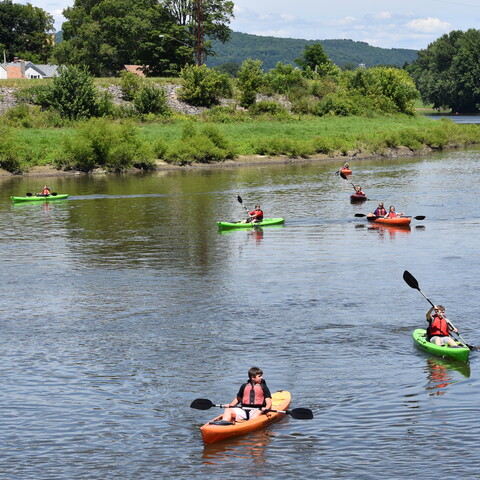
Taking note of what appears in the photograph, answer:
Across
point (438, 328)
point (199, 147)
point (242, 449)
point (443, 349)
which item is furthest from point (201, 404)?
point (199, 147)

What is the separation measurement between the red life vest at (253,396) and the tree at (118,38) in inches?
3432

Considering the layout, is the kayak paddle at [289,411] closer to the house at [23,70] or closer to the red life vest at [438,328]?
the red life vest at [438,328]

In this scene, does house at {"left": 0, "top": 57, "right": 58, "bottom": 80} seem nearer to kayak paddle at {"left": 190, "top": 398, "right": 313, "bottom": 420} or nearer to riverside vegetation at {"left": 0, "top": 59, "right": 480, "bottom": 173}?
riverside vegetation at {"left": 0, "top": 59, "right": 480, "bottom": 173}

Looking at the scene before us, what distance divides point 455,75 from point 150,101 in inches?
3660

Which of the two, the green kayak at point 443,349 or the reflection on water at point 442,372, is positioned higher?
the green kayak at point 443,349

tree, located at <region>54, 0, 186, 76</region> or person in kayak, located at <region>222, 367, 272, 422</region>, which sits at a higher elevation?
tree, located at <region>54, 0, 186, 76</region>

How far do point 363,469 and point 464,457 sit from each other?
212 cm

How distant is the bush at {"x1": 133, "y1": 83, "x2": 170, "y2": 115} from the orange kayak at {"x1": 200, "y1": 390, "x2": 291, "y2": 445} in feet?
244

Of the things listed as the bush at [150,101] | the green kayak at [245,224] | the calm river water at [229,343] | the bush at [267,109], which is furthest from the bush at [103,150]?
the green kayak at [245,224]

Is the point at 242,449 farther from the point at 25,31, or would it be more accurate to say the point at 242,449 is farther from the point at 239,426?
the point at 25,31

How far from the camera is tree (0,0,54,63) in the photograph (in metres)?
134

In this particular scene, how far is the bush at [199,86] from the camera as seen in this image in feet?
315

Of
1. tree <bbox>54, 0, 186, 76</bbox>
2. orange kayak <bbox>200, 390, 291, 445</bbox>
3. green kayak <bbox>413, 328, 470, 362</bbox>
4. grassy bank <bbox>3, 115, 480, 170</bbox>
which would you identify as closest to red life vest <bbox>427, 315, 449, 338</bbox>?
green kayak <bbox>413, 328, 470, 362</bbox>

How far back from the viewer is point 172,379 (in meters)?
22.0
